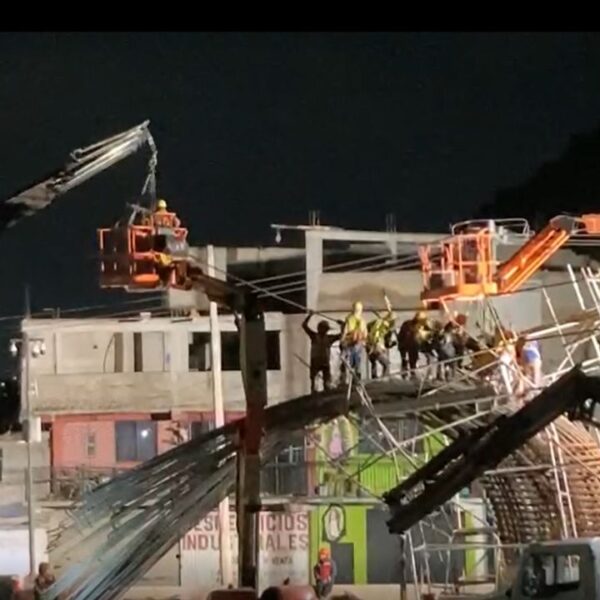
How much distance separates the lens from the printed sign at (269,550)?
18172 mm

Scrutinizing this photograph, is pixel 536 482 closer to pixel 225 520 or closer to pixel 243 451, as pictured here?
pixel 243 451

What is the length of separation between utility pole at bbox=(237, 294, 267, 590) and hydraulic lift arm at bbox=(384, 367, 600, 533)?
933mm

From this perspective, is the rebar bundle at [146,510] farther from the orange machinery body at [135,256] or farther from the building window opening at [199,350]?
the building window opening at [199,350]

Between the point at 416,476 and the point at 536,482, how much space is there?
1.54 meters

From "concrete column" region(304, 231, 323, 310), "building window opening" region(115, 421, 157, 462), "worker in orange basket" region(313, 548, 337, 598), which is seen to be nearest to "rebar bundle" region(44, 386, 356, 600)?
"worker in orange basket" region(313, 548, 337, 598)

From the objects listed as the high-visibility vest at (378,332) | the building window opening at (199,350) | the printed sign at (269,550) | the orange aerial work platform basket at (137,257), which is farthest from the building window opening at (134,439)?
the orange aerial work platform basket at (137,257)

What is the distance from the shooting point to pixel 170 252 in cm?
973

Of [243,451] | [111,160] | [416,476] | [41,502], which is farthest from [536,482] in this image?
[41,502]

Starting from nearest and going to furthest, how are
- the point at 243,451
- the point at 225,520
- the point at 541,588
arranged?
the point at 541,588, the point at 243,451, the point at 225,520

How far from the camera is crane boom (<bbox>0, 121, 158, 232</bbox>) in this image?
10.4 m

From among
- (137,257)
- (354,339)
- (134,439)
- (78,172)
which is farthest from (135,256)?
(134,439)

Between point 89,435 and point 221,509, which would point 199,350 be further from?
point 221,509

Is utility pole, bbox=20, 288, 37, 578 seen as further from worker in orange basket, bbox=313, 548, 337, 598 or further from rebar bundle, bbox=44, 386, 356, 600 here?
rebar bundle, bbox=44, 386, 356, 600

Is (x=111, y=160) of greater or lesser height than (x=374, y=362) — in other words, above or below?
above
